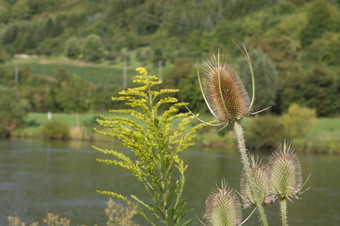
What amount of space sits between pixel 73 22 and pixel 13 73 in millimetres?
80640

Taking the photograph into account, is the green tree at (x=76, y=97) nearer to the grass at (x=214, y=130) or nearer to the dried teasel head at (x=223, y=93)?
the grass at (x=214, y=130)

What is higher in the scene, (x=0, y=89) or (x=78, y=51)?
(x=78, y=51)

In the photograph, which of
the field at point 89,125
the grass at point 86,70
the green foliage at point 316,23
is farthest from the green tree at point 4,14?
the field at point 89,125

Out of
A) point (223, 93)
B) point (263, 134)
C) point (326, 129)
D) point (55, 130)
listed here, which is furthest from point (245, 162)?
point (55, 130)

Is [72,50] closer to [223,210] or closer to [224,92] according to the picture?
[223,210]

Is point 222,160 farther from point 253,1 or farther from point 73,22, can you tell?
point 73,22

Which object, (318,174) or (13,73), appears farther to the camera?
(13,73)

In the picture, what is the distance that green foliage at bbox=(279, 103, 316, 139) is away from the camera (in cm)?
5281

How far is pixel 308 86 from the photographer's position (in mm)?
65375

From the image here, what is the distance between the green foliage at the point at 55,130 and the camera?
195 ft

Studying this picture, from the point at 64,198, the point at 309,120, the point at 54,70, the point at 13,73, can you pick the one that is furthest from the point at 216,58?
the point at 54,70

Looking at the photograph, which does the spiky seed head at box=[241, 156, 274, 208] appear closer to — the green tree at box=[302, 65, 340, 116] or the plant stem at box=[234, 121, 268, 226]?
the plant stem at box=[234, 121, 268, 226]

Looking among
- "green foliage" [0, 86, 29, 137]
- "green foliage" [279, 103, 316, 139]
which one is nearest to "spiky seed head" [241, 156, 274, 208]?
"green foliage" [279, 103, 316, 139]

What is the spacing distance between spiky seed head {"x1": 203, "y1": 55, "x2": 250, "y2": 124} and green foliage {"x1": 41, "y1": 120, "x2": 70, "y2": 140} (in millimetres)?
55213
